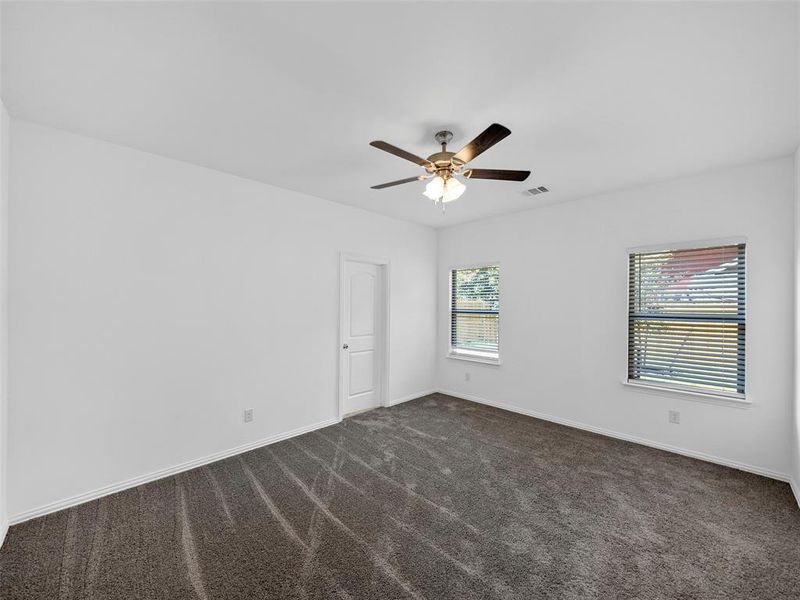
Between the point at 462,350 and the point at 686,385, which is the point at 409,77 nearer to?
the point at 686,385

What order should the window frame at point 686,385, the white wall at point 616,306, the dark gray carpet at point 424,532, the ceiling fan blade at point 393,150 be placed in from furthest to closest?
the window frame at point 686,385, the white wall at point 616,306, the ceiling fan blade at point 393,150, the dark gray carpet at point 424,532

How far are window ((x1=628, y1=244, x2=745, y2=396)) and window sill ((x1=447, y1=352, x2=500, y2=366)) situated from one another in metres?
1.61

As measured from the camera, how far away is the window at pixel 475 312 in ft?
16.3

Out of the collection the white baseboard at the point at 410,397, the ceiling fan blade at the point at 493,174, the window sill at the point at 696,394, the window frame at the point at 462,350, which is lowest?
the white baseboard at the point at 410,397

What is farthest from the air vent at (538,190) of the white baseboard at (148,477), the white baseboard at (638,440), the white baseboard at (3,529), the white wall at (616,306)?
the white baseboard at (3,529)

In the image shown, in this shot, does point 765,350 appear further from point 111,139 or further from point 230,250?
point 111,139

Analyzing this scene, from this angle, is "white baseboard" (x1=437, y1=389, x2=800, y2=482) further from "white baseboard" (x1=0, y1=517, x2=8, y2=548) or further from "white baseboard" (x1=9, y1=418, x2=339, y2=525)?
"white baseboard" (x1=0, y1=517, x2=8, y2=548)

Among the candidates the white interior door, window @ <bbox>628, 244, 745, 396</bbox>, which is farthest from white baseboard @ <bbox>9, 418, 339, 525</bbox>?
window @ <bbox>628, 244, 745, 396</bbox>

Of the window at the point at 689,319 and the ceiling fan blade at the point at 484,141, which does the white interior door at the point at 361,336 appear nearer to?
the ceiling fan blade at the point at 484,141

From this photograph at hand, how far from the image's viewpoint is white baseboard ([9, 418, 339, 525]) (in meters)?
2.37

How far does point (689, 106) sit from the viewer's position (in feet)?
7.08

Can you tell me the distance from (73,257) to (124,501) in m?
1.79

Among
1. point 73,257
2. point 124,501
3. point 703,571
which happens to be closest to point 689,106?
point 703,571

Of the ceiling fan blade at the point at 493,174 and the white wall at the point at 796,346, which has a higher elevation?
the ceiling fan blade at the point at 493,174
